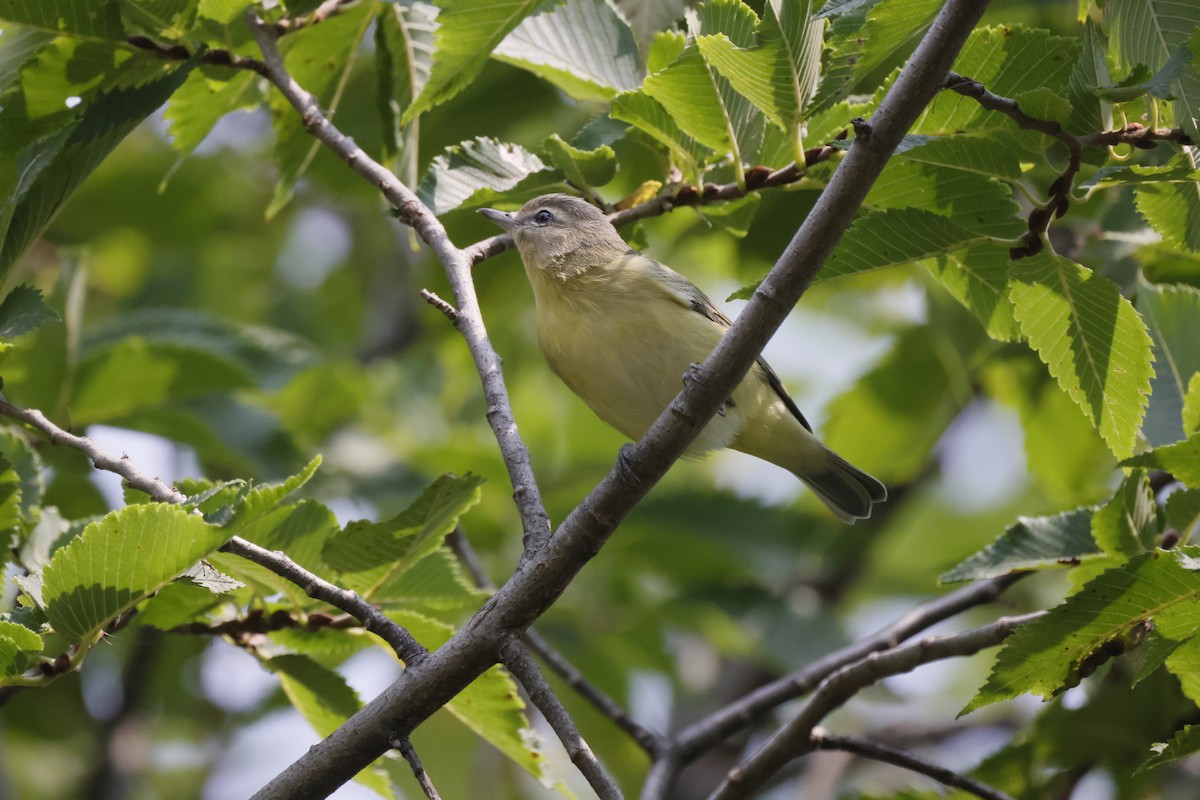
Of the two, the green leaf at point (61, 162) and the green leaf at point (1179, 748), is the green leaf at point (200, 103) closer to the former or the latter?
the green leaf at point (61, 162)

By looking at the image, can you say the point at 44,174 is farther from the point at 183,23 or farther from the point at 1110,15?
the point at 1110,15

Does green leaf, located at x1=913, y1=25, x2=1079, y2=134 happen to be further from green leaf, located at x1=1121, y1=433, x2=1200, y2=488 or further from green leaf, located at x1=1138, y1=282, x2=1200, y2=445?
green leaf, located at x1=1138, y1=282, x2=1200, y2=445

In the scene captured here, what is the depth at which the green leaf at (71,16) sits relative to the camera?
3086 mm

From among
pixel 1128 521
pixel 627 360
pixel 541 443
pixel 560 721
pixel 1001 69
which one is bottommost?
pixel 541 443

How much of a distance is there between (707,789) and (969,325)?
10.5 feet

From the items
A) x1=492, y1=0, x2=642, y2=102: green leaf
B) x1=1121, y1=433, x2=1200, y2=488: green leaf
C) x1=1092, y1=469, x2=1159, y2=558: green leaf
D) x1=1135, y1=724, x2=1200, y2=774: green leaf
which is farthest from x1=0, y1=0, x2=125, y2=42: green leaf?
x1=1135, y1=724, x2=1200, y2=774: green leaf

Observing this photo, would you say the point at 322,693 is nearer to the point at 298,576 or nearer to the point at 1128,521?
the point at 298,576

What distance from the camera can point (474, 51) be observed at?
116 inches

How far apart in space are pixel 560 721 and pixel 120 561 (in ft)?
3.07

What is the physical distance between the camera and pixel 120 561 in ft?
8.04

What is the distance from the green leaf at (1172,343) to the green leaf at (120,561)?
2591 millimetres

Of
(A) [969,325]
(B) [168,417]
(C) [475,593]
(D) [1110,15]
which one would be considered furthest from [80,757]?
(D) [1110,15]

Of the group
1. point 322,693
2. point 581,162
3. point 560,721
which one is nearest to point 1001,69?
point 581,162

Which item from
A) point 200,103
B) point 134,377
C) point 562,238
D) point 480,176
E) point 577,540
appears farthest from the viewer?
point 562,238
